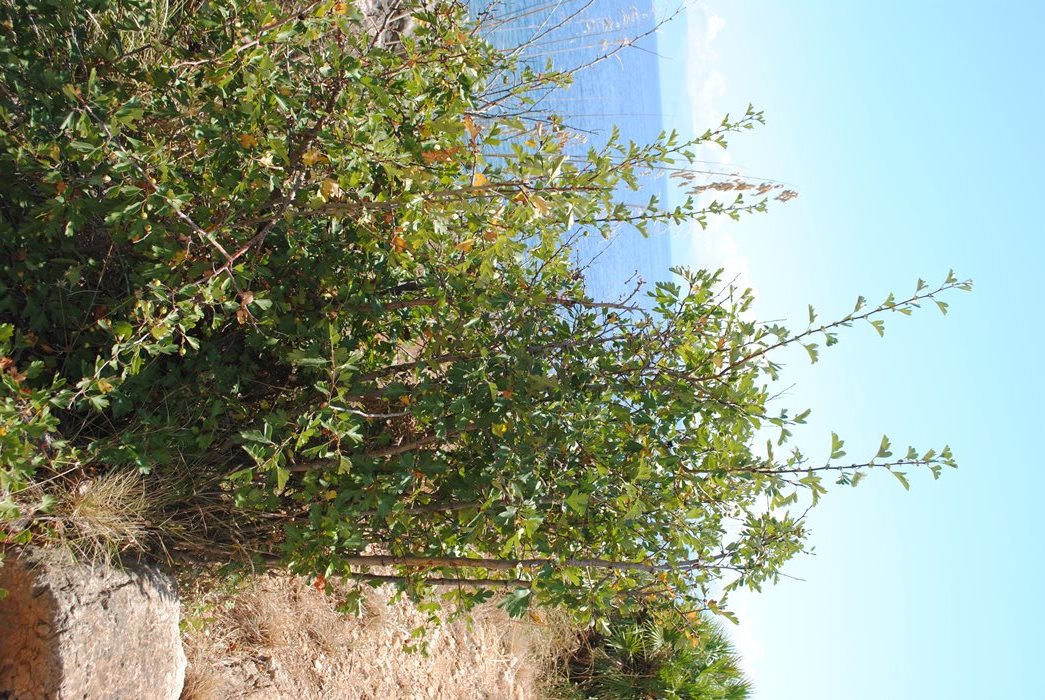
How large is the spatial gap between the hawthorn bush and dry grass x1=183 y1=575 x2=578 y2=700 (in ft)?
2.28

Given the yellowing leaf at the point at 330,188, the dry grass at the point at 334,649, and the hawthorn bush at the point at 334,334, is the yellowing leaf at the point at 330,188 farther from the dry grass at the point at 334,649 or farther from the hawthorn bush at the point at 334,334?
the dry grass at the point at 334,649

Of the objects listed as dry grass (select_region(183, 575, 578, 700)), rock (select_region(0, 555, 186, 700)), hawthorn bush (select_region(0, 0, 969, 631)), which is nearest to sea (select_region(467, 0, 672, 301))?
hawthorn bush (select_region(0, 0, 969, 631))

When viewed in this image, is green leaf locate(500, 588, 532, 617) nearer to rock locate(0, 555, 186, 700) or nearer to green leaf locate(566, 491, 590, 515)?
green leaf locate(566, 491, 590, 515)

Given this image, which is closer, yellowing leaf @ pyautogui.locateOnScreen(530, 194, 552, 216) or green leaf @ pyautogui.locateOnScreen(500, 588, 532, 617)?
yellowing leaf @ pyautogui.locateOnScreen(530, 194, 552, 216)

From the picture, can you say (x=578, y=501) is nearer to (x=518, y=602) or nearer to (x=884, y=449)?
(x=518, y=602)

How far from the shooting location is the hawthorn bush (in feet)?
8.41

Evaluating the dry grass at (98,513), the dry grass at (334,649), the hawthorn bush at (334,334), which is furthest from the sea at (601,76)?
the dry grass at (98,513)

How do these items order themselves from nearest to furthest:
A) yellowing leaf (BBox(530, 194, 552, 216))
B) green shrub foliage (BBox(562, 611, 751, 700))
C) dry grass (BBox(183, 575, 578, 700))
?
1. yellowing leaf (BBox(530, 194, 552, 216))
2. dry grass (BBox(183, 575, 578, 700))
3. green shrub foliage (BBox(562, 611, 751, 700))

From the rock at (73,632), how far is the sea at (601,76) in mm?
3035

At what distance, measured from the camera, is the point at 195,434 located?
9.74ft

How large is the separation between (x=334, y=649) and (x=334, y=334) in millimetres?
2684

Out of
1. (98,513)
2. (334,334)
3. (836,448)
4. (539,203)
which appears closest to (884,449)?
(836,448)

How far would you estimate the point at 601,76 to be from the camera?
41.2 feet

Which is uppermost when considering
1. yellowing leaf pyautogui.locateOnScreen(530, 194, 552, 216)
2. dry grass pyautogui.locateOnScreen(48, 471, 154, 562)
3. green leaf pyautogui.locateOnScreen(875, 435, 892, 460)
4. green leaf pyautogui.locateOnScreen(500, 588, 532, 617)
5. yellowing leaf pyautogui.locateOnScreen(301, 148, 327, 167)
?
yellowing leaf pyautogui.locateOnScreen(301, 148, 327, 167)
